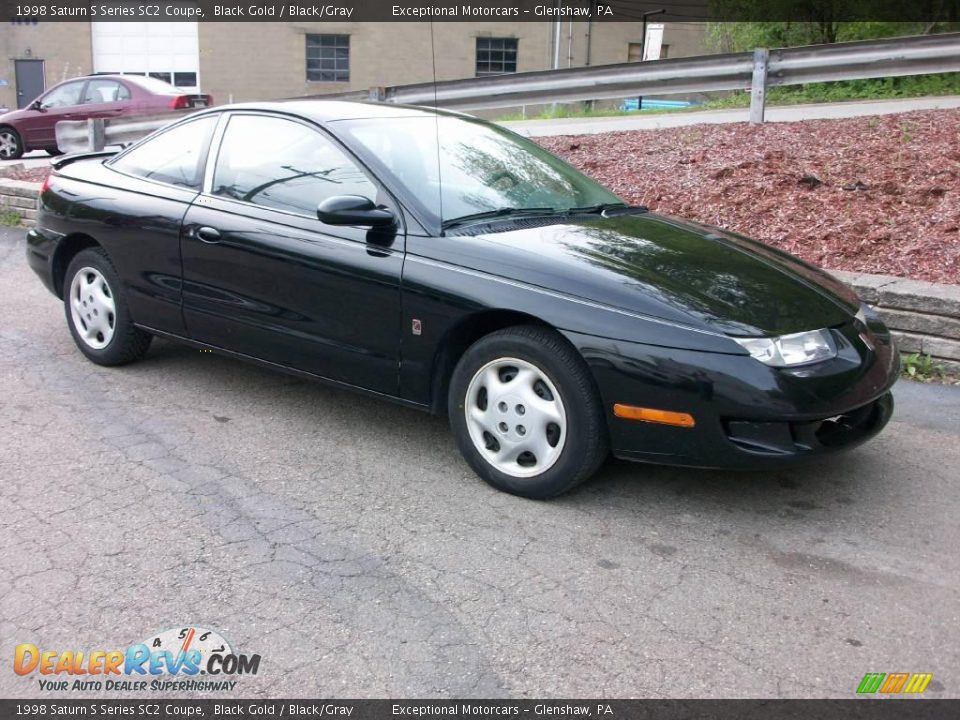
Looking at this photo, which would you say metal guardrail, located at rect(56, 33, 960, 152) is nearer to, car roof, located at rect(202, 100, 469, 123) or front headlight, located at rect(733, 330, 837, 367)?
car roof, located at rect(202, 100, 469, 123)

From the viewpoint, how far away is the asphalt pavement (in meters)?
2.84

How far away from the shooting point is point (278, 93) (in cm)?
3038

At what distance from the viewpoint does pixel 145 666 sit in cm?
283

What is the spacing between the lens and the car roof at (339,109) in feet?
15.5

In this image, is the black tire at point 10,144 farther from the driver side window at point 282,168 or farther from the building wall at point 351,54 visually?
the building wall at point 351,54

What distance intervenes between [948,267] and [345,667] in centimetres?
465

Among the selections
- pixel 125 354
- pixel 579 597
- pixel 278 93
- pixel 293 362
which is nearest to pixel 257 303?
pixel 293 362

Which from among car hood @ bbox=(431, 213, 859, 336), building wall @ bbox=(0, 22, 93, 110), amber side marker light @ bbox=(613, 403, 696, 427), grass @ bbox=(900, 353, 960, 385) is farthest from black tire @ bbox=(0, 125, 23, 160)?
amber side marker light @ bbox=(613, 403, 696, 427)

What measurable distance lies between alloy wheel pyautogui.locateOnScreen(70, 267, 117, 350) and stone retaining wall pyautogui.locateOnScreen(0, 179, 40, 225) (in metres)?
5.29

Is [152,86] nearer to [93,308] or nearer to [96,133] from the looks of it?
[96,133]

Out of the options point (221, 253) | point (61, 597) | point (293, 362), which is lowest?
point (61, 597)

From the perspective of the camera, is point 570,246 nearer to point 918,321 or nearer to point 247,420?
point 247,420

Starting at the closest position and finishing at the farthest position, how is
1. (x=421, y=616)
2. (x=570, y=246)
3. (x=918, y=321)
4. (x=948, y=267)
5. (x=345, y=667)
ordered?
(x=345, y=667), (x=421, y=616), (x=570, y=246), (x=918, y=321), (x=948, y=267)

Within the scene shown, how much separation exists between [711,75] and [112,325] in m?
6.57
